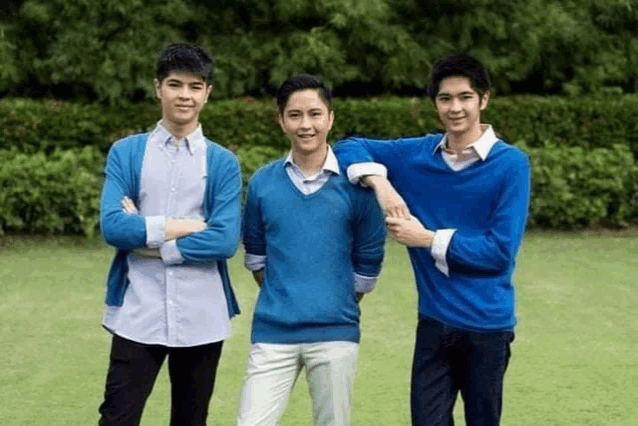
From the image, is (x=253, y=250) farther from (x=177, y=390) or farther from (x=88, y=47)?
(x=88, y=47)

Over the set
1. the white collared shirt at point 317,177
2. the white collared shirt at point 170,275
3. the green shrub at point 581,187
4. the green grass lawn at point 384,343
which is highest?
the white collared shirt at point 317,177

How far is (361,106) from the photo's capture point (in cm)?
1220

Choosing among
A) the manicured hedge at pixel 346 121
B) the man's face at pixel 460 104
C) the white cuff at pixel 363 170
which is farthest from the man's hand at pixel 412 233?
the manicured hedge at pixel 346 121

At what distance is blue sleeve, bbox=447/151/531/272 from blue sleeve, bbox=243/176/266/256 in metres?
0.65

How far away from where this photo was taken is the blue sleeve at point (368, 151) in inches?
175

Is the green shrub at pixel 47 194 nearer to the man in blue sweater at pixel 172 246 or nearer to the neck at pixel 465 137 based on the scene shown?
the man in blue sweater at pixel 172 246

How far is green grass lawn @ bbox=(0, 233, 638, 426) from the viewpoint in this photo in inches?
252

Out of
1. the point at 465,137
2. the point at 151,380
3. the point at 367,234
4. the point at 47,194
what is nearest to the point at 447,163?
the point at 465,137

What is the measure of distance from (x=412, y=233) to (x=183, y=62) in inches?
36.8

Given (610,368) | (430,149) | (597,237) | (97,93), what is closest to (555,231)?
(597,237)

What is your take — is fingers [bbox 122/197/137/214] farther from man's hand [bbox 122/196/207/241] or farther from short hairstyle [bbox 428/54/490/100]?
short hairstyle [bbox 428/54/490/100]

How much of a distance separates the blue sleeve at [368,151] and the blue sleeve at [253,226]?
304 mm

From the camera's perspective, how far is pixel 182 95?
4434 mm

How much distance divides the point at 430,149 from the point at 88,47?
8.11 meters
